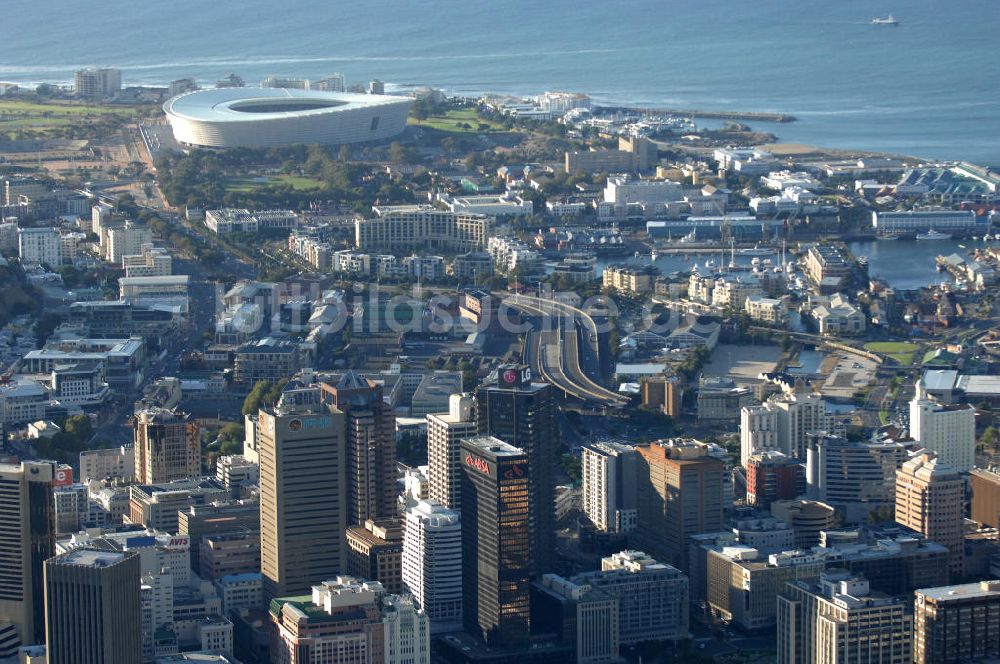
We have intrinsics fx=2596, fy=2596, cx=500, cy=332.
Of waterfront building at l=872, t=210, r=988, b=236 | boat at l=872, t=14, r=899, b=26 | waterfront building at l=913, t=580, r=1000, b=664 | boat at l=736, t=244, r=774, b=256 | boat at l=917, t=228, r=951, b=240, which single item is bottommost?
waterfront building at l=913, t=580, r=1000, b=664

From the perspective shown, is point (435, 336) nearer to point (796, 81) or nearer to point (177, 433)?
point (177, 433)

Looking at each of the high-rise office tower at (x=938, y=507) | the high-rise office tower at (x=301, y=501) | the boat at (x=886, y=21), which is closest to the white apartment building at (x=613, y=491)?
the high-rise office tower at (x=938, y=507)

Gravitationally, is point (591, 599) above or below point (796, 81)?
below

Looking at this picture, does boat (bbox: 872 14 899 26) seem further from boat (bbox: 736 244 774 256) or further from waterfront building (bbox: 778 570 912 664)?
waterfront building (bbox: 778 570 912 664)

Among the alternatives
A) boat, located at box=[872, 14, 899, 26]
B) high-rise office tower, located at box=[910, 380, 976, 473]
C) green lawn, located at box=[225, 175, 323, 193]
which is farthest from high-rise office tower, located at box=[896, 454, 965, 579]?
boat, located at box=[872, 14, 899, 26]

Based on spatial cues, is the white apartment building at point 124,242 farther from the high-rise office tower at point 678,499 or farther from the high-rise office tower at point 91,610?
the high-rise office tower at point 91,610

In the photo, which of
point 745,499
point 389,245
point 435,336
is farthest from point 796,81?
point 745,499

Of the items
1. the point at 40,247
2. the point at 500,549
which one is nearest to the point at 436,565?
the point at 500,549
